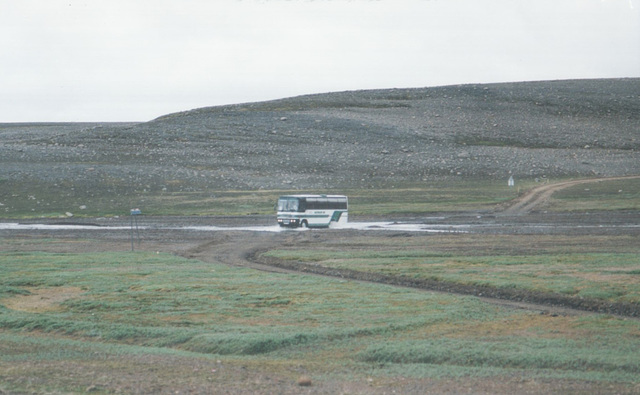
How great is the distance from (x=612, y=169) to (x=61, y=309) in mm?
97537

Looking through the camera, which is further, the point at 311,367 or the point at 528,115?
the point at 528,115

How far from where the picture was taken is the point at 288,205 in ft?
204

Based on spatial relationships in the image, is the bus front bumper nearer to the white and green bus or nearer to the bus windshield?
the white and green bus

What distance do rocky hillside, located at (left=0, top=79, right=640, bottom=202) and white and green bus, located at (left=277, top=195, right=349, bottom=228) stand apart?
30.5 meters

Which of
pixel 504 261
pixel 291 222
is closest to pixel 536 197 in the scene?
pixel 291 222

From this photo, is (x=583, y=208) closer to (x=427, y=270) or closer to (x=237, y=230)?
(x=237, y=230)

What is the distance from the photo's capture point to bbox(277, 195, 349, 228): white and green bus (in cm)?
6172

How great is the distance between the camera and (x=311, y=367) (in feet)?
57.5

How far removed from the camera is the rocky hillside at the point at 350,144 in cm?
9981

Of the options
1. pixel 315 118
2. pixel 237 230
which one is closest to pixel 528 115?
pixel 315 118

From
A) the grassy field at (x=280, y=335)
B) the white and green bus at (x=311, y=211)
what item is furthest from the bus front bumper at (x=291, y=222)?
the grassy field at (x=280, y=335)

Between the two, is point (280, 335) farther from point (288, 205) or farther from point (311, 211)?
point (311, 211)

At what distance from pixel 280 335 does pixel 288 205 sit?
4160 centimetres

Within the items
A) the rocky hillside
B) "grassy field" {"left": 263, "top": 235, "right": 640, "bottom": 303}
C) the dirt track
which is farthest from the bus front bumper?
the rocky hillside
